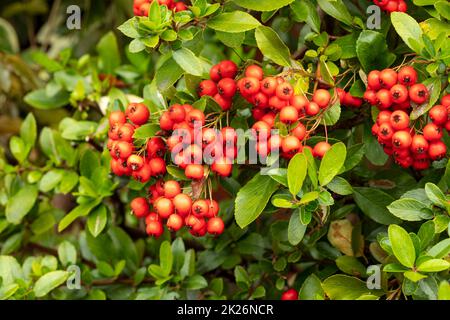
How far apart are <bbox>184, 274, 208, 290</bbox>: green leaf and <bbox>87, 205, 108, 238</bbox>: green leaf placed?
0.20m

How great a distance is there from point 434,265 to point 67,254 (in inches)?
30.1

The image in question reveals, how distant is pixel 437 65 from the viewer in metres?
0.99

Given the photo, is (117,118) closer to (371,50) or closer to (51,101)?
(371,50)

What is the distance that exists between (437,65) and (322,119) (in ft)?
0.62

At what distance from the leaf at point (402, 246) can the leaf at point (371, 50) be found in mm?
275

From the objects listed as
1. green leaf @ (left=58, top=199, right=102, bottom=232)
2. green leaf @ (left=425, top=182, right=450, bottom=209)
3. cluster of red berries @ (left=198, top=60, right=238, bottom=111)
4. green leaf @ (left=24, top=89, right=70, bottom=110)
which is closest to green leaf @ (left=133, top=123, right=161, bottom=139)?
cluster of red berries @ (left=198, top=60, right=238, bottom=111)

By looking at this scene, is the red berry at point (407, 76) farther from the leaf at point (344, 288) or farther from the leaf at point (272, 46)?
the leaf at point (344, 288)

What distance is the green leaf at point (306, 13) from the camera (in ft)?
3.67

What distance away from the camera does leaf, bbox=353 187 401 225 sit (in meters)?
1.14

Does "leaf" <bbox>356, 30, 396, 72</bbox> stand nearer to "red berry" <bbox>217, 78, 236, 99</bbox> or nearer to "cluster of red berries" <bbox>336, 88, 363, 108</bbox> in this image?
"cluster of red berries" <bbox>336, 88, 363, 108</bbox>

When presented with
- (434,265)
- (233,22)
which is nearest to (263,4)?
(233,22)

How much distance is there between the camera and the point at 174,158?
1.02m
